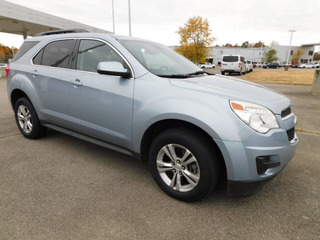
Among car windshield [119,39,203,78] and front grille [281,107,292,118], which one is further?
car windshield [119,39,203,78]

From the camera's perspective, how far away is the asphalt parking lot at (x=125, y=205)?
191 centimetres

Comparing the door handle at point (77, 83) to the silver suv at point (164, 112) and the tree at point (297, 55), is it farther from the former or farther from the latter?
the tree at point (297, 55)

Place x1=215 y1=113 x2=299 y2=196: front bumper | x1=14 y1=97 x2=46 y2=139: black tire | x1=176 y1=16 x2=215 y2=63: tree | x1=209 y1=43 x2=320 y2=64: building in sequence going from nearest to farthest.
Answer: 1. x1=215 y1=113 x2=299 y2=196: front bumper
2. x1=14 y1=97 x2=46 y2=139: black tire
3. x1=176 y1=16 x2=215 y2=63: tree
4. x1=209 y1=43 x2=320 y2=64: building

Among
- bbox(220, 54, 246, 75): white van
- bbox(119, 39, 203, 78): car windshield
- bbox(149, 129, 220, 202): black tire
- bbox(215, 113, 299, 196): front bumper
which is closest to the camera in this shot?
bbox(215, 113, 299, 196): front bumper

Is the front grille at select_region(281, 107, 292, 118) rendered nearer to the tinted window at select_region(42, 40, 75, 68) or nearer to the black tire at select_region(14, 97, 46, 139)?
the tinted window at select_region(42, 40, 75, 68)

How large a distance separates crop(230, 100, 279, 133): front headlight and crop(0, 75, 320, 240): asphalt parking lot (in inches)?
34.5

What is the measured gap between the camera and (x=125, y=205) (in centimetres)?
224

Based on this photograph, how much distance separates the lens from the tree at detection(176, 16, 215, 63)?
28000 millimetres

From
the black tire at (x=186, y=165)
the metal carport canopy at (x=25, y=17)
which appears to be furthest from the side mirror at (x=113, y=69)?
the metal carport canopy at (x=25, y=17)

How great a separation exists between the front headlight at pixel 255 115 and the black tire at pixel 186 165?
0.40m

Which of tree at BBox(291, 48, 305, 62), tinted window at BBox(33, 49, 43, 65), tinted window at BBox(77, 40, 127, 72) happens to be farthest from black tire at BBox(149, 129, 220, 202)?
tree at BBox(291, 48, 305, 62)

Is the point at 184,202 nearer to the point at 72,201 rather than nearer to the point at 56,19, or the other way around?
the point at 72,201

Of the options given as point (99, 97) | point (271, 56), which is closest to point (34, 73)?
point (99, 97)

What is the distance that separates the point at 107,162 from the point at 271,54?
275 ft
